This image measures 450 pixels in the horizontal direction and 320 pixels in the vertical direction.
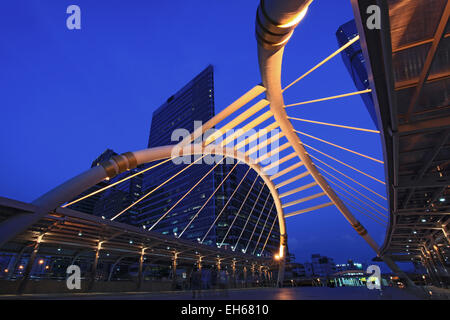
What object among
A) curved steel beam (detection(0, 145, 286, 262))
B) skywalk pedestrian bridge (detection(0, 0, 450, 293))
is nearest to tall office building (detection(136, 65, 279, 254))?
skywalk pedestrian bridge (detection(0, 0, 450, 293))

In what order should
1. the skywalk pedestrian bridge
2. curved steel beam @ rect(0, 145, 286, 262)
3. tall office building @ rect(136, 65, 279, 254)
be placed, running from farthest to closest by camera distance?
tall office building @ rect(136, 65, 279, 254), curved steel beam @ rect(0, 145, 286, 262), the skywalk pedestrian bridge

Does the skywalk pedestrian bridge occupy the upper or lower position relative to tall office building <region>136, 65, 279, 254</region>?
lower

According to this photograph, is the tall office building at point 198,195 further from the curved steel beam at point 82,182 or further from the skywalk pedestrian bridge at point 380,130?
the curved steel beam at point 82,182

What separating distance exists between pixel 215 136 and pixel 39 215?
9.66m

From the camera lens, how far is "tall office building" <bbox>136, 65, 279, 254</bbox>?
77.1 m

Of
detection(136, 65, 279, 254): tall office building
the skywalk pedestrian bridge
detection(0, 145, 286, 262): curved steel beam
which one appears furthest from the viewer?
detection(136, 65, 279, 254): tall office building

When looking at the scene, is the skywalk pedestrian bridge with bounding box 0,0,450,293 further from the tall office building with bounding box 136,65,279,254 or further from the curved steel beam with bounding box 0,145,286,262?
the tall office building with bounding box 136,65,279,254

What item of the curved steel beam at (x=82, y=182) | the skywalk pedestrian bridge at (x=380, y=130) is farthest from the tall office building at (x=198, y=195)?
the curved steel beam at (x=82, y=182)

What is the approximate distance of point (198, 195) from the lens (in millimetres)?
81125

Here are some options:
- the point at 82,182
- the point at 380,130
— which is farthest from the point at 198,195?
the point at 380,130

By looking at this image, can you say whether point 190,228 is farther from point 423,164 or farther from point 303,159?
point 423,164

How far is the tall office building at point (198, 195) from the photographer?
77062 millimetres

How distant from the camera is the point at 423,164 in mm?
10188
